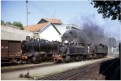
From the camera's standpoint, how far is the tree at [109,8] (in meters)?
16.8

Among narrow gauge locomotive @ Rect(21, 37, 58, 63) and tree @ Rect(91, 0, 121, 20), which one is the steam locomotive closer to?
narrow gauge locomotive @ Rect(21, 37, 58, 63)

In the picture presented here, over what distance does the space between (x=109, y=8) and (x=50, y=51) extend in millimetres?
19904

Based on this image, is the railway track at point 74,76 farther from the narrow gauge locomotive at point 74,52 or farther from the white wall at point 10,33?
the white wall at point 10,33

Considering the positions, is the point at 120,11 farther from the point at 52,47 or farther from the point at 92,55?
the point at 92,55

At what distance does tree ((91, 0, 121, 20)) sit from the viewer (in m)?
16.8

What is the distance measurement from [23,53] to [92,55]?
2253cm

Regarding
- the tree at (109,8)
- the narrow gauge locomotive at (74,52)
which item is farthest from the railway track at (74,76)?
the narrow gauge locomotive at (74,52)

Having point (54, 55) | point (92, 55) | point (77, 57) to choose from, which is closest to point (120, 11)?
point (54, 55)

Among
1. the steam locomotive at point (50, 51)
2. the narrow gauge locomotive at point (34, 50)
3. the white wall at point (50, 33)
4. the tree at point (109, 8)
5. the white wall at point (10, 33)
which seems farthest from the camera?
the white wall at point (50, 33)

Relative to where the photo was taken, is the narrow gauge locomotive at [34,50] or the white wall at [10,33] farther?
the white wall at [10,33]

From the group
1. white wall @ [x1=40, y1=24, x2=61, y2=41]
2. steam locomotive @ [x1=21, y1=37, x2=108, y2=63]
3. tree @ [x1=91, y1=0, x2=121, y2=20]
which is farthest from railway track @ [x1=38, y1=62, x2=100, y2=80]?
white wall @ [x1=40, y1=24, x2=61, y2=41]

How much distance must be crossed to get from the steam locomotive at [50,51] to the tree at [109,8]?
49.6 feet

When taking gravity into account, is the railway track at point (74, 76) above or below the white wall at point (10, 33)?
below

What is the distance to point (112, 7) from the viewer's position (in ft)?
56.7
